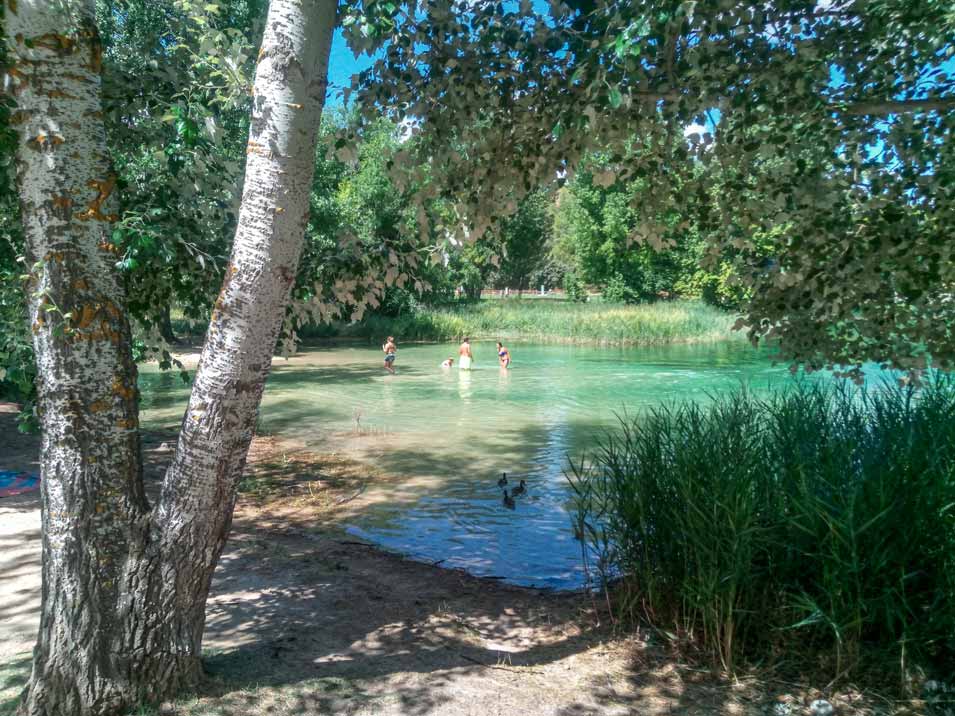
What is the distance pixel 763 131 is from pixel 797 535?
3111mm

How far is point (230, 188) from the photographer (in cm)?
548

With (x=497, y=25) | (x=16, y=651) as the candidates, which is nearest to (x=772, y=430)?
(x=497, y=25)

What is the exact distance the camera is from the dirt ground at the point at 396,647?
13.0ft

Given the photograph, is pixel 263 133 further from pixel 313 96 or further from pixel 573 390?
pixel 573 390

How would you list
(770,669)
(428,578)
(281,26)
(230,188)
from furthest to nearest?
(428,578) < (230,188) < (770,669) < (281,26)

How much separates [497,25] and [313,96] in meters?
2.10

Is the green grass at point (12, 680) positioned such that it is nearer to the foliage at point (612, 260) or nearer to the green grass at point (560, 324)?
the green grass at point (560, 324)

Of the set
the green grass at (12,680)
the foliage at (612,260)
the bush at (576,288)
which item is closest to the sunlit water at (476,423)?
the green grass at (12,680)

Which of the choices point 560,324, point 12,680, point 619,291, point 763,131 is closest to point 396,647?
point 12,680

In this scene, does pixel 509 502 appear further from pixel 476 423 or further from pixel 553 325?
pixel 553 325

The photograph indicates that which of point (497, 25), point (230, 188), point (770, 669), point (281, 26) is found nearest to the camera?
point (281, 26)

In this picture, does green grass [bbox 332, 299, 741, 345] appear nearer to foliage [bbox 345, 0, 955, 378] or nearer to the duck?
the duck

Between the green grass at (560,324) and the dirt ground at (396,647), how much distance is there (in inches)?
1251

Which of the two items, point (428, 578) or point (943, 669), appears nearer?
point (943, 669)
